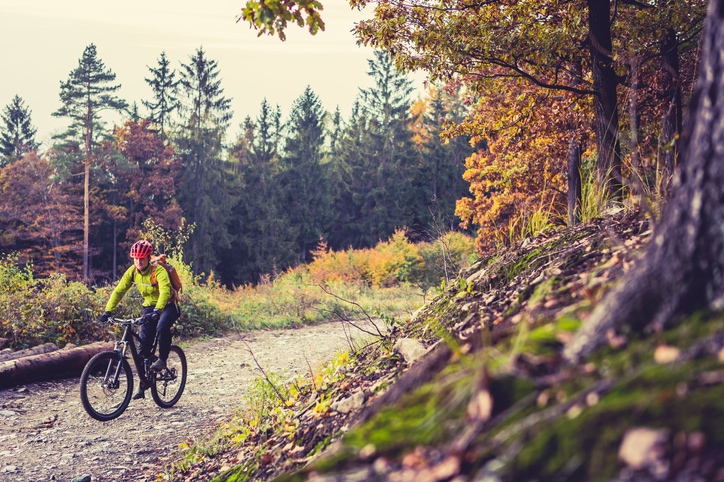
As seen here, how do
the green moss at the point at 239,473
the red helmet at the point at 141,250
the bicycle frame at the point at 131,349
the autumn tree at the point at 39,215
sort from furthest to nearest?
the autumn tree at the point at 39,215 → the bicycle frame at the point at 131,349 → the red helmet at the point at 141,250 → the green moss at the point at 239,473

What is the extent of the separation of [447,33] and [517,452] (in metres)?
8.62

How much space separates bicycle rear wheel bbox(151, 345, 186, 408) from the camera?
8.30 metres

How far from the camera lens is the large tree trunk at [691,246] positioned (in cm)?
205

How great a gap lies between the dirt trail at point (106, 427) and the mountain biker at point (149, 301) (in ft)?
2.16

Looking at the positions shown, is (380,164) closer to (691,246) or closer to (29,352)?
(29,352)

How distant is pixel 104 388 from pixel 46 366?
2.97m

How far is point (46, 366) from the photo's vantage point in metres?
9.93

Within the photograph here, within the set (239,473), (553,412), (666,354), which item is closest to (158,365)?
(239,473)

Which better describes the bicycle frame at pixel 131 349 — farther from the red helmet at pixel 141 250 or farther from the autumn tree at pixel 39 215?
the autumn tree at pixel 39 215

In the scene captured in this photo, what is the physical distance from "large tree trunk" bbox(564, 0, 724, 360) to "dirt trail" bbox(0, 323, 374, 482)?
5.02 m

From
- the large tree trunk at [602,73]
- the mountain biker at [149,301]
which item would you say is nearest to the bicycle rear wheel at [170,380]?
the mountain biker at [149,301]

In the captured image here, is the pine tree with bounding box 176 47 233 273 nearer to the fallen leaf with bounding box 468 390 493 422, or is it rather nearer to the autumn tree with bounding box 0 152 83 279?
the autumn tree with bounding box 0 152 83 279

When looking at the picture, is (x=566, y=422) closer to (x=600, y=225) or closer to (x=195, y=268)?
(x=600, y=225)

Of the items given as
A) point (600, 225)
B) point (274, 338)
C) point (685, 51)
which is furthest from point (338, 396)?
point (685, 51)
